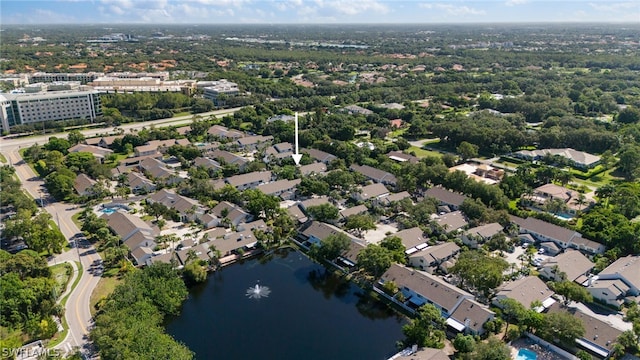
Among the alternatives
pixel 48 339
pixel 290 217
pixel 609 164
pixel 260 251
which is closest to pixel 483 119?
pixel 609 164

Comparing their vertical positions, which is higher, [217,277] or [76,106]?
[76,106]

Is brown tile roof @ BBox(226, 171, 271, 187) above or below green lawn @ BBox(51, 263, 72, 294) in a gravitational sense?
above

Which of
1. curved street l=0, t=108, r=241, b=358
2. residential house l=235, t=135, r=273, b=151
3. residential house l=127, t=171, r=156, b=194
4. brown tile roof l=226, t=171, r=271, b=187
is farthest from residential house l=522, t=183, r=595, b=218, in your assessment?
curved street l=0, t=108, r=241, b=358

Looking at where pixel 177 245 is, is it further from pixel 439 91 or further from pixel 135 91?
pixel 439 91

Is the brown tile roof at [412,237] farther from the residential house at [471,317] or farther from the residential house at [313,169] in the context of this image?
the residential house at [313,169]

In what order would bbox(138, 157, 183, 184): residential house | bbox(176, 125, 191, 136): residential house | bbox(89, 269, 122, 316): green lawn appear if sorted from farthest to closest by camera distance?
bbox(176, 125, 191, 136): residential house
bbox(138, 157, 183, 184): residential house
bbox(89, 269, 122, 316): green lawn

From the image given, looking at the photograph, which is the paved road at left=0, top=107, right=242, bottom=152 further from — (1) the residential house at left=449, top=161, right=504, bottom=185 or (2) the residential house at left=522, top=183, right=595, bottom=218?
(2) the residential house at left=522, top=183, right=595, bottom=218

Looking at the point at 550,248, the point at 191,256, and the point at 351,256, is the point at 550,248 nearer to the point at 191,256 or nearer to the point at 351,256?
the point at 351,256
